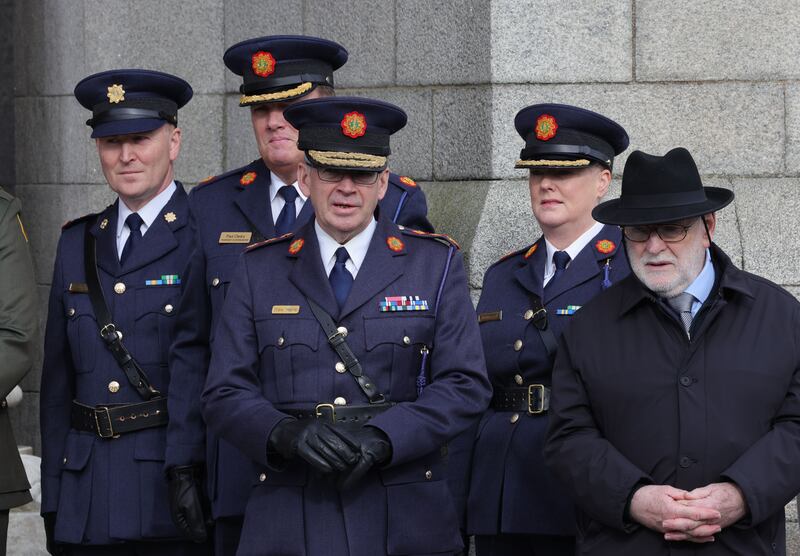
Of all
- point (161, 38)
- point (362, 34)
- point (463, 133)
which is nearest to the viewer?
point (463, 133)

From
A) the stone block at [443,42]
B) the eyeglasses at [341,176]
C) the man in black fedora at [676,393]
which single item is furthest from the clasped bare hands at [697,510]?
the stone block at [443,42]

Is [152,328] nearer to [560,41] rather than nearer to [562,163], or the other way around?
[562,163]

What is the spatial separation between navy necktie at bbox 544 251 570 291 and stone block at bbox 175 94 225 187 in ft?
9.95

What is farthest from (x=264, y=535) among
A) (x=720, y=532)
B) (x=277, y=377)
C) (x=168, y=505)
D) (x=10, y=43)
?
(x=10, y=43)

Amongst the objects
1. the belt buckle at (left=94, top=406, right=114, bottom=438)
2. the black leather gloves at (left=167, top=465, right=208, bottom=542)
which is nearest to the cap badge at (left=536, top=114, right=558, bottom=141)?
the black leather gloves at (left=167, top=465, right=208, bottom=542)

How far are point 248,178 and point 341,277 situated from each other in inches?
45.3

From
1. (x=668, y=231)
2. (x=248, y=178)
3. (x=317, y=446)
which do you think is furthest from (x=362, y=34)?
(x=317, y=446)

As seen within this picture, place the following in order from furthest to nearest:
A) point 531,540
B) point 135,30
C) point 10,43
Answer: point 10,43 < point 135,30 < point 531,540

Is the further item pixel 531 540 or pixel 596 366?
pixel 531 540

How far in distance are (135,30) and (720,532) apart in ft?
17.1

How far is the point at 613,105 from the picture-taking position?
6.79 m

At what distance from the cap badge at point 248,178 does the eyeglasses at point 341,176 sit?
1.09 metres

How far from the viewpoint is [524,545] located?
545 centimetres

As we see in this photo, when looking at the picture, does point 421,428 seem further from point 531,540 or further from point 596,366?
point 531,540
